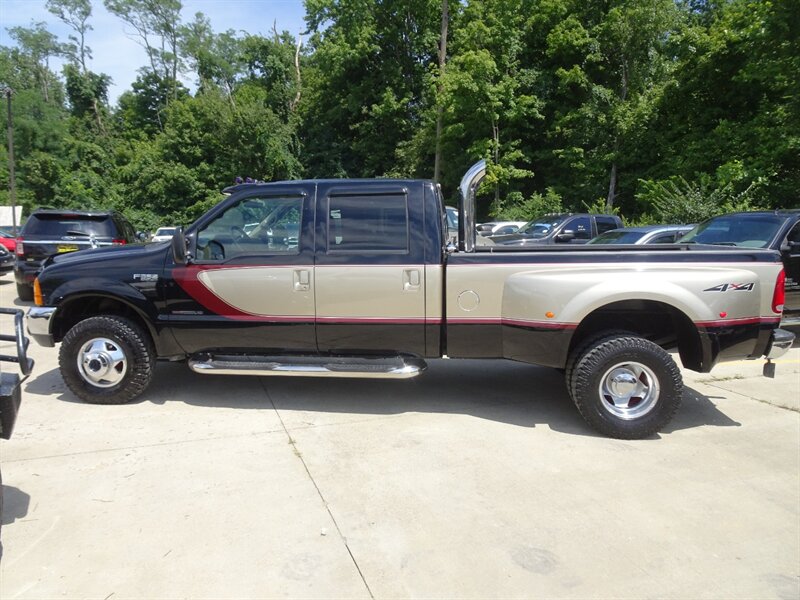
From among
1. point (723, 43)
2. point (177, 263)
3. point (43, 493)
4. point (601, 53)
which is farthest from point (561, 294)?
point (601, 53)

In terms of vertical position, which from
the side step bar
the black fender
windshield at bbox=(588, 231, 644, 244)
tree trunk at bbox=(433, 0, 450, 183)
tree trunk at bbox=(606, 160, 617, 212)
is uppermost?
tree trunk at bbox=(433, 0, 450, 183)

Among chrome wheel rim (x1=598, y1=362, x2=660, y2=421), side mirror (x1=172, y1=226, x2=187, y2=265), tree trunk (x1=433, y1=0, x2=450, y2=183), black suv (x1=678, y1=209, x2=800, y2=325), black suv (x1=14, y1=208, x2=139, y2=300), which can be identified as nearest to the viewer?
chrome wheel rim (x1=598, y1=362, x2=660, y2=421)

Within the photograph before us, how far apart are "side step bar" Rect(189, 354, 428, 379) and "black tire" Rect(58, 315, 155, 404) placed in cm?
50

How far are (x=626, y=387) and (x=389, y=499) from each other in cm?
221

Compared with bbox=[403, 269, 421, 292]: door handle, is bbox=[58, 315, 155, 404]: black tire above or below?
below

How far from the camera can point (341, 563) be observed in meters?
2.93

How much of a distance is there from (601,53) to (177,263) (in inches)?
1064

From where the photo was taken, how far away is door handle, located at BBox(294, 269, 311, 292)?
4.79m

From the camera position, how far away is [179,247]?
188 inches

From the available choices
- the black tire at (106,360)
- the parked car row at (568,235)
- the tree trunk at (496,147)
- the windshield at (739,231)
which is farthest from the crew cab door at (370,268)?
the tree trunk at (496,147)

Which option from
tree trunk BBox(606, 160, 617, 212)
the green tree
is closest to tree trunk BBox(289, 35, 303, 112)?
the green tree

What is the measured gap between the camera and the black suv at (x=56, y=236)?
32.7 feet

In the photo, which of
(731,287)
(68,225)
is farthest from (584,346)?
(68,225)

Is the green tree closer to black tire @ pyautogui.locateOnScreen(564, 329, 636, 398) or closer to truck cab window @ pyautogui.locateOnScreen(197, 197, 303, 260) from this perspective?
truck cab window @ pyautogui.locateOnScreen(197, 197, 303, 260)
